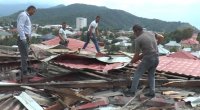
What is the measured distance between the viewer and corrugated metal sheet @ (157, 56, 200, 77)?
10.0 metres

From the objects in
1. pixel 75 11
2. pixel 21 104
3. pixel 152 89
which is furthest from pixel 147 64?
pixel 75 11

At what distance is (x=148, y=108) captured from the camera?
7.74 m

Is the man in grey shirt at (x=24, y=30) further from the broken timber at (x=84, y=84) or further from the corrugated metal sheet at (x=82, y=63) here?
the broken timber at (x=84, y=84)

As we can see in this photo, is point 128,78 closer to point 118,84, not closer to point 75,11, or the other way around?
point 118,84

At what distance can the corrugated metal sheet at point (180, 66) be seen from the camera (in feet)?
32.9

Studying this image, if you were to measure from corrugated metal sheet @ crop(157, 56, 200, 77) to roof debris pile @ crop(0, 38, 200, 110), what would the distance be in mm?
24

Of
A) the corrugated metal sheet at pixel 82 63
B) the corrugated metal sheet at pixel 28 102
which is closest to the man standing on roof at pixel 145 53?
the corrugated metal sheet at pixel 82 63

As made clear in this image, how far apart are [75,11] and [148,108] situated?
156914mm

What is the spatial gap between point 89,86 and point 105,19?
414ft

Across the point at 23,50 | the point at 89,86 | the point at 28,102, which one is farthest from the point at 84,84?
the point at 23,50

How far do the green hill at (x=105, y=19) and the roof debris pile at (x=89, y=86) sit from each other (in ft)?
384

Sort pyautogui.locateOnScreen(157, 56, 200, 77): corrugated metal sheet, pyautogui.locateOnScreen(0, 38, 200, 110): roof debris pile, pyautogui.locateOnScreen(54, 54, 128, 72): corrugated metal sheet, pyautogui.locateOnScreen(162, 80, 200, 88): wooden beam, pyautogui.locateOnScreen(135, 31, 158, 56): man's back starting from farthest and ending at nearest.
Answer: pyautogui.locateOnScreen(54, 54, 128, 72): corrugated metal sheet < pyautogui.locateOnScreen(157, 56, 200, 77): corrugated metal sheet < pyautogui.locateOnScreen(162, 80, 200, 88): wooden beam < pyautogui.locateOnScreen(135, 31, 158, 56): man's back < pyautogui.locateOnScreen(0, 38, 200, 110): roof debris pile

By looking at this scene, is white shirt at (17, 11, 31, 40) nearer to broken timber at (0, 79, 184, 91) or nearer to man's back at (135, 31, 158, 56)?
broken timber at (0, 79, 184, 91)

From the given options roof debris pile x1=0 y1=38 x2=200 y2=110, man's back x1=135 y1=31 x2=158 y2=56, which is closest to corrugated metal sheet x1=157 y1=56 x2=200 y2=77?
roof debris pile x1=0 y1=38 x2=200 y2=110
